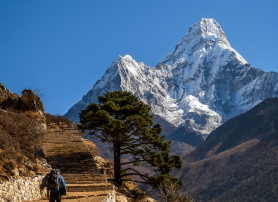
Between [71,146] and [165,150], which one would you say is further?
[165,150]

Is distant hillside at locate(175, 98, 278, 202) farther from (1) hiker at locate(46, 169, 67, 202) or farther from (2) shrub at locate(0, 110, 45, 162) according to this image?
Answer: (1) hiker at locate(46, 169, 67, 202)

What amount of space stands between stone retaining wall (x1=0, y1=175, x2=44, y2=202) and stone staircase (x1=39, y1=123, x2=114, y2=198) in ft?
4.61

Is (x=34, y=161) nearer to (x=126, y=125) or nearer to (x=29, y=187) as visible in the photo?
(x=29, y=187)

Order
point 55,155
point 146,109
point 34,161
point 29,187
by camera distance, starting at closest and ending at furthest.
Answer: point 29,187
point 34,161
point 55,155
point 146,109

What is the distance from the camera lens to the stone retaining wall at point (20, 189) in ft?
27.2

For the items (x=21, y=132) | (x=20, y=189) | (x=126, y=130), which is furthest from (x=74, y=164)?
(x=20, y=189)

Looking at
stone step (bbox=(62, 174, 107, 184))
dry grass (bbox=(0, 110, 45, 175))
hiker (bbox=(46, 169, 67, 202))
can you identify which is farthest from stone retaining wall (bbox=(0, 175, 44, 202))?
stone step (bbox=(62, 174, 107, 184))

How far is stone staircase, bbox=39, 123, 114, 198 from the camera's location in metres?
12.2

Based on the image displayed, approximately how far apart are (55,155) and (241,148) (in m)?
193

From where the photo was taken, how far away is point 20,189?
9.19m

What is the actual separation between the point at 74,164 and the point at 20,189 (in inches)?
207

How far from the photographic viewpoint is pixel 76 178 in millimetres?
13000

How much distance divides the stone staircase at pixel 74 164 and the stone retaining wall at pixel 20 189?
4.61 ft

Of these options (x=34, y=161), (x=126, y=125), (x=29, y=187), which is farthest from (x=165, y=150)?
(x=29, y=187)
